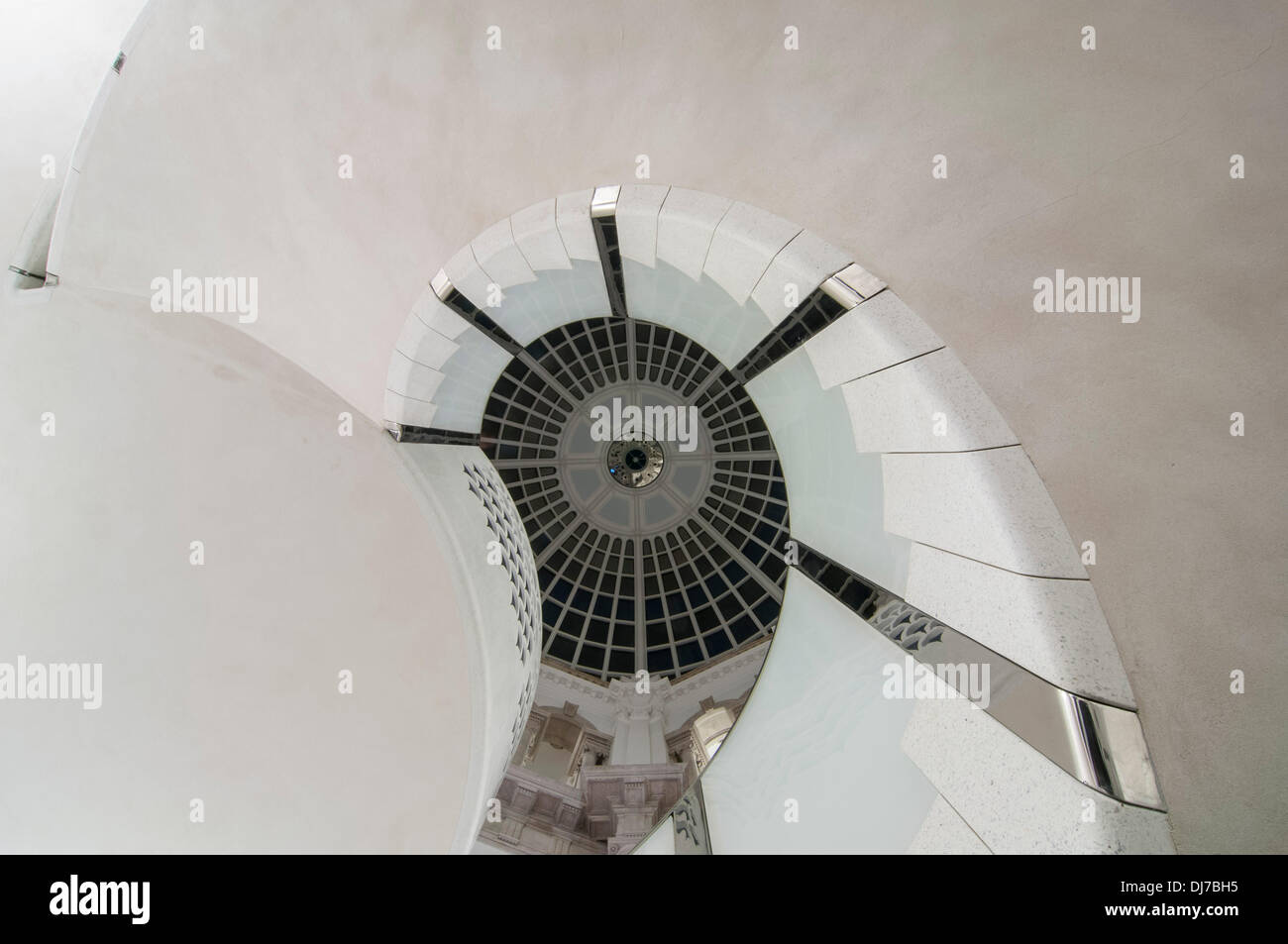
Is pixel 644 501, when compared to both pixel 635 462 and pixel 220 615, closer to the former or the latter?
pixel 635 462

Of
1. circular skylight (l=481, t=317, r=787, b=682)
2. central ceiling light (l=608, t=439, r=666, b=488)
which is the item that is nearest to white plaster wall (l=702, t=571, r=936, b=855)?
circular skylight (l=481, t=317, r=787, b=682)

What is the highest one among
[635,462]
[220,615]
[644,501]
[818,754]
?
[635,462]

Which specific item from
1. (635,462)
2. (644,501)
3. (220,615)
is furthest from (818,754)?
(644,501)

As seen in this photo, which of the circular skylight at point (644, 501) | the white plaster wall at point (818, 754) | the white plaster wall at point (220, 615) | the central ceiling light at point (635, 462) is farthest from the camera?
the central ceiling light at point (635, 462)

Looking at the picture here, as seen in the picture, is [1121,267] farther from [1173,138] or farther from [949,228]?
[949,228]

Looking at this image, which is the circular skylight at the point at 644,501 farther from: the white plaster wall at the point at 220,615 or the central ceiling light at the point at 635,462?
the white plaster wall at the point at 220,615

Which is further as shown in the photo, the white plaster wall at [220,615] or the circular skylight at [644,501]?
the circular skylight at [644,501]

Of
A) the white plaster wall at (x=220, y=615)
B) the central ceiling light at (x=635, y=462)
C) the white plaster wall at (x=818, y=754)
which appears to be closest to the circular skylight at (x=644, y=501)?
the central ceiling light at (x=635, y=462)

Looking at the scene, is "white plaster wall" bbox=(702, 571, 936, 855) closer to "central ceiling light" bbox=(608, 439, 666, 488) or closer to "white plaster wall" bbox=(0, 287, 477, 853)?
"white plaster wall" bbox=(0, 287, 477, 853)
